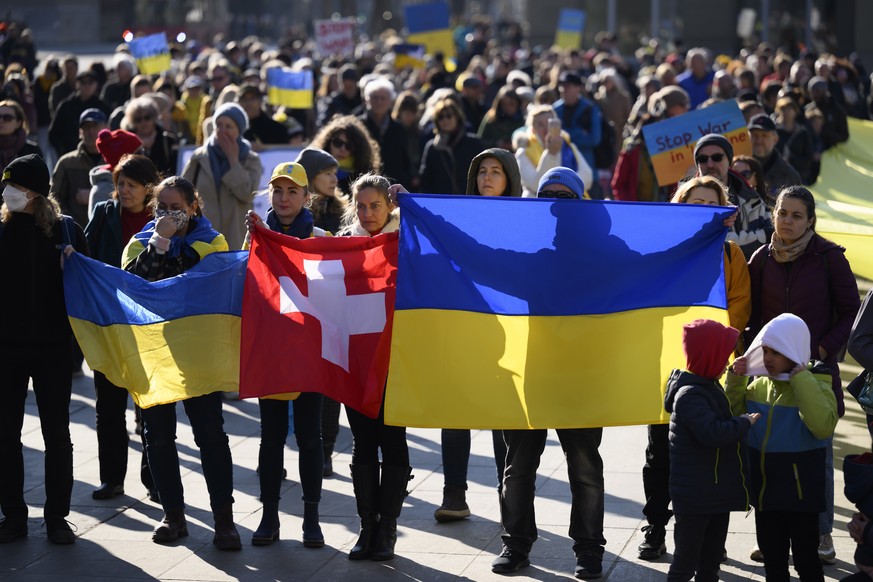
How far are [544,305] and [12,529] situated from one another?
9.69 feet

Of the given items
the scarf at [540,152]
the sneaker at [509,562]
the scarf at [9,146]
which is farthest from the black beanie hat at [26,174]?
the scarf at [540,152]

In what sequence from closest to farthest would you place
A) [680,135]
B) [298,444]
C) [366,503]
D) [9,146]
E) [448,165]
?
[366,503]
[298,444]
[9,146]
[680,135]
[448,165]

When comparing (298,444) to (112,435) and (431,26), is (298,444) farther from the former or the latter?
(431,26)

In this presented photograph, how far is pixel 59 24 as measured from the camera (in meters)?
58.0

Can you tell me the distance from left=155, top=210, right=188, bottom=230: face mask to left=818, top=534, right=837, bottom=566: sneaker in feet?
11.4

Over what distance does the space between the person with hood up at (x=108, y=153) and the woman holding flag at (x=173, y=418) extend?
2169 mm

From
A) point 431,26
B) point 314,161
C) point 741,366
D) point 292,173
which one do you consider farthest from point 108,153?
point 431,26

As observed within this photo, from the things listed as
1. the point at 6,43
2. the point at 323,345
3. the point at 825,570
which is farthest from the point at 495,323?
the point at 6,43

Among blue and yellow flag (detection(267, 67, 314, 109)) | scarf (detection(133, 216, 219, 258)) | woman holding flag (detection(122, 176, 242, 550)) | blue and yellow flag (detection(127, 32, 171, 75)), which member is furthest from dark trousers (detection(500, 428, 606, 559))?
blue and yellow flag (detection(127, 32, 171, 75))

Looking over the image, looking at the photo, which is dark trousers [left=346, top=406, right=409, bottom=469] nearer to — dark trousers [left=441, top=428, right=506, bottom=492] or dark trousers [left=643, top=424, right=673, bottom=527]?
dark trousers [left=441, top=428, right=506, bottom=492]

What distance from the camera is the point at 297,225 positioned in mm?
7555

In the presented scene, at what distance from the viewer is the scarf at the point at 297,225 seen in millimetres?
7547

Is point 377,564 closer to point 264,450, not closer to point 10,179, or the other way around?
point 264,450

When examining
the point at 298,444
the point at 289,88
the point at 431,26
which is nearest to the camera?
the point at 298,444
